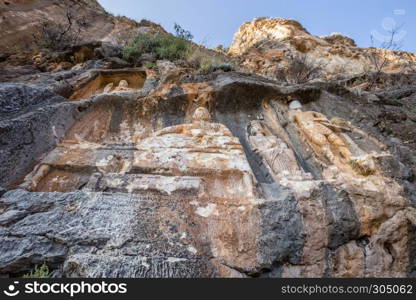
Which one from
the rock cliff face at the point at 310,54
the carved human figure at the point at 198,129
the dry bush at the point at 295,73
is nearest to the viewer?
the carved human figure at the point at 198,129

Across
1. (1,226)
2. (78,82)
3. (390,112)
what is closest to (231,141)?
(1,226)

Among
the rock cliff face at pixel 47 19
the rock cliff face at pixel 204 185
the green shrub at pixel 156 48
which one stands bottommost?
the rock cliff face at pixel 204 185

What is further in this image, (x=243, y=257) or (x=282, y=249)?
(x=282, y=249)

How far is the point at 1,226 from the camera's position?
7.30 ft

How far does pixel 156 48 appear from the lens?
8188 millimetres

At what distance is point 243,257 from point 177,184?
112 cm

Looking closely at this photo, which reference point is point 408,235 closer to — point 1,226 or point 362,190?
point 362,190

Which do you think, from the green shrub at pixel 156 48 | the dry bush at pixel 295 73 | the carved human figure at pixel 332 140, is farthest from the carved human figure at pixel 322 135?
the dry bush at pixel 295 73

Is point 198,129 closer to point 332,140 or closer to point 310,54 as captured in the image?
point 332,140

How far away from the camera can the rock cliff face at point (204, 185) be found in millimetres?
2148

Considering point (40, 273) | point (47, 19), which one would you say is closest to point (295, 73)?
point (47, 19)

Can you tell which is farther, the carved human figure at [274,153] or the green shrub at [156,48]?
the green shrub at [156,48]

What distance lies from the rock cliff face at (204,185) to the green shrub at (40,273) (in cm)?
6

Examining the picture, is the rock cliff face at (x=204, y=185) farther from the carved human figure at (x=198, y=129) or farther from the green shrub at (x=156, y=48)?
the green shrub at (x=156, y=48)
